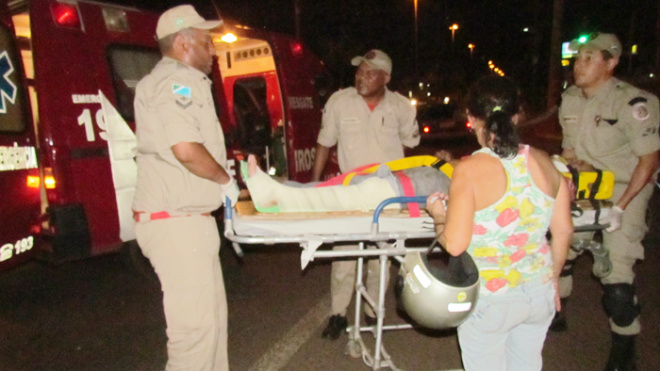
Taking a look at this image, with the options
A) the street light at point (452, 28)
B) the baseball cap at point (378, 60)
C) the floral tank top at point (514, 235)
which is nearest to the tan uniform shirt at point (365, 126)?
the baseball cap at point (378, 60)

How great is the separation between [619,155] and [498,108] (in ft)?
5.45

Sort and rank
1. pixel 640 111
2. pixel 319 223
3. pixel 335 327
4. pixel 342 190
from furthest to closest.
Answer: pixel 335 327 → pixel 640 111 → pixel 342 190 → pixel 319 223

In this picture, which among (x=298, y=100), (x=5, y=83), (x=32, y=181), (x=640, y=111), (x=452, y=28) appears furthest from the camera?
(x=452, y=28)

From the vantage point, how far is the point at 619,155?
329 cm

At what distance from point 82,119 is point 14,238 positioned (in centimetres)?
98

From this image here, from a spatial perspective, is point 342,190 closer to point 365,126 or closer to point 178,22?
point 178,22

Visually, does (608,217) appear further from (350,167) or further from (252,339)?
(252,339)

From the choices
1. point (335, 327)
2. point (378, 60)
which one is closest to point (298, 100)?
point (378, 60)

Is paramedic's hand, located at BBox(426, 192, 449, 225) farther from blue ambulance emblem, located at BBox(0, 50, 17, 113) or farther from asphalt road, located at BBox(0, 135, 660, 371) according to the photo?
blue ambulance emblem, located at BBox(0, 50, 17, 113)

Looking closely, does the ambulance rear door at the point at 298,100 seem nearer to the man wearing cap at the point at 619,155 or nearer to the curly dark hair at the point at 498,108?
the man wearing cap at the point at 619,155

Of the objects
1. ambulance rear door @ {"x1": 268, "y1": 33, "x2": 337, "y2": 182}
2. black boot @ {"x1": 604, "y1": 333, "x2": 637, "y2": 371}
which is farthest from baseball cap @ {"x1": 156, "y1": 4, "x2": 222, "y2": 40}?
ambulance rear door @ {"x1": 268, "y1": 33, "x2": 337, "y2": 182}

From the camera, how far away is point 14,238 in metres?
3.62

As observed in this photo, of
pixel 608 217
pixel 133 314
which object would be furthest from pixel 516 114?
pixel 133 314

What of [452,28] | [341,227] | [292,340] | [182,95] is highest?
[452,28]
